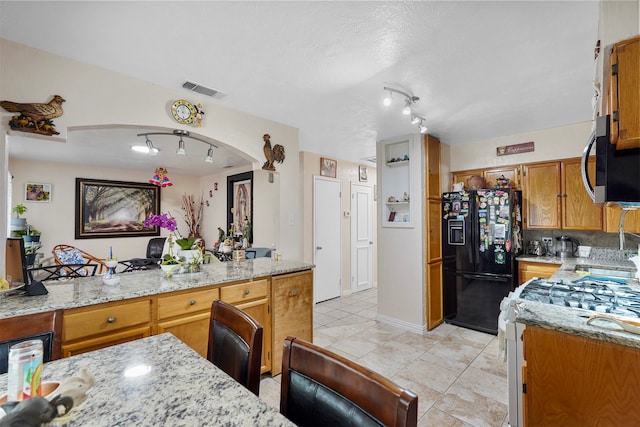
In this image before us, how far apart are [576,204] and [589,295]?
2.27 m

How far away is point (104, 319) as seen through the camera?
5.26 ft

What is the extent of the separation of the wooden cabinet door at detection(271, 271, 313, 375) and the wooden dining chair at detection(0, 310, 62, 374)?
1.32 metres

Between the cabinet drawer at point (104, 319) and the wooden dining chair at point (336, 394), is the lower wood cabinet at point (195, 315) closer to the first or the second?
the cabinet drawer at point (104, 319)

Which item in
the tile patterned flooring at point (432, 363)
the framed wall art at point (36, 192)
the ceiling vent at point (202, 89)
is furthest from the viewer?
the framed wall art at point (36, 192)

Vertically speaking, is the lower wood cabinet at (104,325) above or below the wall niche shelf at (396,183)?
below

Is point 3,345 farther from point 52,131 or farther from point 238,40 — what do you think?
point 238,40

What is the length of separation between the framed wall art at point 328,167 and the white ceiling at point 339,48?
6.10ft

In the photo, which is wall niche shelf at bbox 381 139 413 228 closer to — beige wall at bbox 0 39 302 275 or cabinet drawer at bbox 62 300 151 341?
beige wall at bbox 0 39 302 275

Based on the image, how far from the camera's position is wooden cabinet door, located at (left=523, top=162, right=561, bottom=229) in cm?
334

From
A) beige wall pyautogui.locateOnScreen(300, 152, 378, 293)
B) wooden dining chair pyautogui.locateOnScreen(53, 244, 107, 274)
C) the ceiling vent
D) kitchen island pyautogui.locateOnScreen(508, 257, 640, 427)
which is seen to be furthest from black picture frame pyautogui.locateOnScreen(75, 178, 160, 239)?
kitchen island pyautogui.locateOnScreen(508, 257, 640, 427)

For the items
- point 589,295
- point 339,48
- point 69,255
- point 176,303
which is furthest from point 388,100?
point 69,255

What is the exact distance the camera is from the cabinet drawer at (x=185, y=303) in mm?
1817

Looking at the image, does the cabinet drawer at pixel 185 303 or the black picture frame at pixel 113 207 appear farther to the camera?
the black picture frame at pixel 113 207

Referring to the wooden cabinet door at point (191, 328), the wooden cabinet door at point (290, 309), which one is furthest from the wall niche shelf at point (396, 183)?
the wooden cabinet door at point (191, 328)
